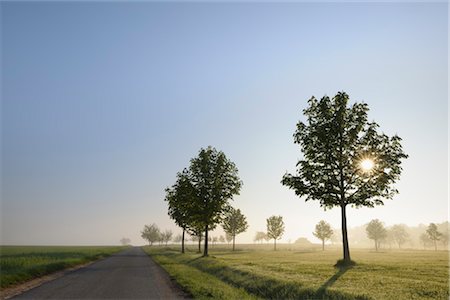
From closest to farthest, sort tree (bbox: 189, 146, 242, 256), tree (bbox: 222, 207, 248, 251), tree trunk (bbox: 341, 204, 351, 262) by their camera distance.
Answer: tree trunk (bbox: 341, 204, 351, 262) → tree (bbox: 189, 146, 242, 256) → tree (bbox: 222, 207, 248, 251)

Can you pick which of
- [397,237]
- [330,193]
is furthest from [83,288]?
[397,237]

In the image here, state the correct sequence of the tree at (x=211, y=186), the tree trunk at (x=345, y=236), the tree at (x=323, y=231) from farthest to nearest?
the tree at (x=323, y=231) → the tree at (x=211, y=186) → the tree trunk at (x=345, y=236)

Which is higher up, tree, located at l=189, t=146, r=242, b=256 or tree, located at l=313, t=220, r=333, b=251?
tree, located at l=189, t=146, r=242, b=256

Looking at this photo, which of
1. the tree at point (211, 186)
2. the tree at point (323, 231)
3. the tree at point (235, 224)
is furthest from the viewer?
the tree at point (323, 231)

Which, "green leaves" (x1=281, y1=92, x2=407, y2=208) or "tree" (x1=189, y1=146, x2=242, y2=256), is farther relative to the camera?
"tree" (x1=189, y1=146, x2=242, y2=256)

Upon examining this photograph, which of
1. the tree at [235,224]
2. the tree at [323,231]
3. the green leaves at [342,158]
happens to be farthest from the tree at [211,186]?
the tree at [323,231]

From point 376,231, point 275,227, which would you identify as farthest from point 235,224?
point 376,231

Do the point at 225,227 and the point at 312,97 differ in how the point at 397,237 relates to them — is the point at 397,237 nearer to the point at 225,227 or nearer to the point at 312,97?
the point at 225,227

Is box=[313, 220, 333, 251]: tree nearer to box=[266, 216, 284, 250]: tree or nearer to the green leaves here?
box=[266, 216, 284, 250]: tree

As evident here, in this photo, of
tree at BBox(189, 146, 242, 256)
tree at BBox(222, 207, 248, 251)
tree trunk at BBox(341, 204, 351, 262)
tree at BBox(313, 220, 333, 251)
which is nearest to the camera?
tree trunk at BBox(341, 204, 351, 262)

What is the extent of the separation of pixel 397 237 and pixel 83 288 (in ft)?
627

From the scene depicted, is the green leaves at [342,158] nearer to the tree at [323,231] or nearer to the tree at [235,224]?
the tree at [235,224]

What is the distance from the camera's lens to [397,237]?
7057 inches

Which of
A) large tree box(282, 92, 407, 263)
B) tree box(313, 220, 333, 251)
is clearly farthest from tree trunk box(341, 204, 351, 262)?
tree box(313, 220, 333, 251)
